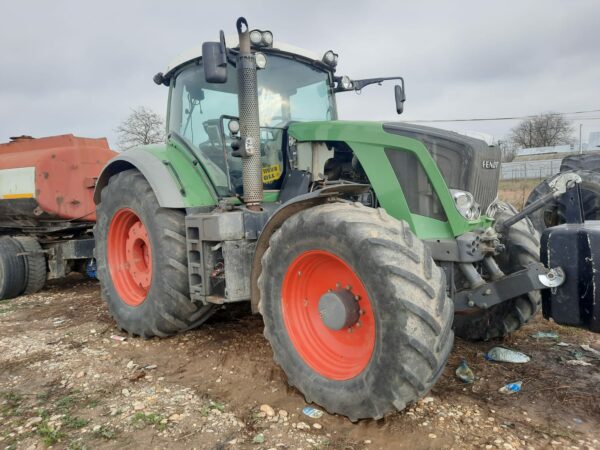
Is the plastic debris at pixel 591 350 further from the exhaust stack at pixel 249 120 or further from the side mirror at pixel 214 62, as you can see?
the side mirror at pixel 214 62

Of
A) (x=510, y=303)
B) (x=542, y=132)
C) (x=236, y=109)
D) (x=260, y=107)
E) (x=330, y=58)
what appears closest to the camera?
(x=510, y=303)

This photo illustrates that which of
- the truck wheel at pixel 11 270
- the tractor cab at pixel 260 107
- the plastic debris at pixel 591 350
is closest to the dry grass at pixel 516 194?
the plastic debris at pixel 591 350

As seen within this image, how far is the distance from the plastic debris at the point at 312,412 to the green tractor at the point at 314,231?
0.07 meters

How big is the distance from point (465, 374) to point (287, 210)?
5.62 ft

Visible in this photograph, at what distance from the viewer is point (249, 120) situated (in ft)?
12.2

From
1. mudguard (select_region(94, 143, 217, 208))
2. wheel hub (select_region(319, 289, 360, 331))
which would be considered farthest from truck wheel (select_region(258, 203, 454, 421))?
mudguard (select_region(94, 143, 217, 208))

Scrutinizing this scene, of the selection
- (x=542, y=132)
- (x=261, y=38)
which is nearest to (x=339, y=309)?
(x=261, y=38)

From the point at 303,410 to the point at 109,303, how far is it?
2.69m

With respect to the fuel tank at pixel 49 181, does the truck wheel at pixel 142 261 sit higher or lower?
lower

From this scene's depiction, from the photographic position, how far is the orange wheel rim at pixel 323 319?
294 cm

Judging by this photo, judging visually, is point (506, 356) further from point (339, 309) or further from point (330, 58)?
point (330, 58)


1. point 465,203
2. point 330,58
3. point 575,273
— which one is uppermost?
point 330,58

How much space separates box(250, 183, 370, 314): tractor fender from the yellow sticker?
93cm

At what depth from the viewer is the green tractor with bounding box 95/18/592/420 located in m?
2.62
